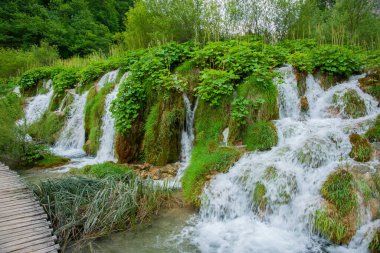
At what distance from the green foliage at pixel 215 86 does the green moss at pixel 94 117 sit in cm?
472

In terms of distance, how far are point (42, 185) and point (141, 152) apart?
3.74 meters

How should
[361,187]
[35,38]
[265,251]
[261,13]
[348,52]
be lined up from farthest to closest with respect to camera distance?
[35,38], [261,13], [348,52], [361,187], [265,251]

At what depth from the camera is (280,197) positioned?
564cm

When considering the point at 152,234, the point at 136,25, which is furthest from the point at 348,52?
the point at 136,25

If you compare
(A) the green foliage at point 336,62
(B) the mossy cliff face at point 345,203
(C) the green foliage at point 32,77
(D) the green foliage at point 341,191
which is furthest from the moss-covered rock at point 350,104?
(C) the green foliage at point 32,77

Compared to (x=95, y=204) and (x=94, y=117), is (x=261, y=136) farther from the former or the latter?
(x=94, y=117)

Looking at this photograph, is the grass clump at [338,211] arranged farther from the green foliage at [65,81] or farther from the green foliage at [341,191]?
the green foliage at [65,81]

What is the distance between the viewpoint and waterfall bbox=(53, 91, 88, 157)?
11.8 metres

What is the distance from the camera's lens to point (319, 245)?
4777 millimetres

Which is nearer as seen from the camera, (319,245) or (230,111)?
(319,245)

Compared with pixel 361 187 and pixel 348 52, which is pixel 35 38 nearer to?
pixel 348 52

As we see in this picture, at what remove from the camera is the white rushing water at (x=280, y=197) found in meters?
4.91

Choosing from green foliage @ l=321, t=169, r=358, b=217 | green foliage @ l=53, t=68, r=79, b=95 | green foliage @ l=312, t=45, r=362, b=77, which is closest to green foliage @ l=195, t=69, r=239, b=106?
green foliage @ l=312, t=45, r=362, b=77

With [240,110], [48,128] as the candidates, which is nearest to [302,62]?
[240,110]
